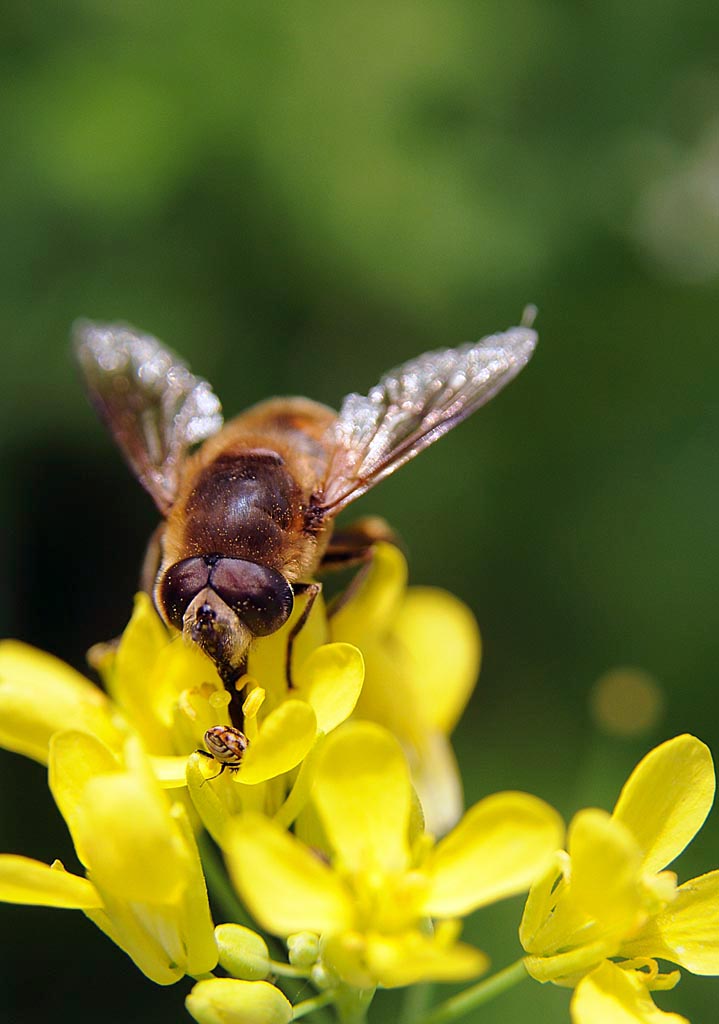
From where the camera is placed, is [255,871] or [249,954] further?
[249,954]

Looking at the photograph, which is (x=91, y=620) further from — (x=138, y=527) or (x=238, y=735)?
(x=238, y=735)

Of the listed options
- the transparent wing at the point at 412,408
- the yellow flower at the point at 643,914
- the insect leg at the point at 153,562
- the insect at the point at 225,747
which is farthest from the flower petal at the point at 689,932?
the insect leg at the point at 153,562

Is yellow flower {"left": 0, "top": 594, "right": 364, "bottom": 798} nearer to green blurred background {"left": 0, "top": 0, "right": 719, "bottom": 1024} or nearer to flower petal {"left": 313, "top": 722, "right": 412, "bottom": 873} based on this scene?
flower petal {"left": 313, "top": 722, "right": 412, "bottom": 873}

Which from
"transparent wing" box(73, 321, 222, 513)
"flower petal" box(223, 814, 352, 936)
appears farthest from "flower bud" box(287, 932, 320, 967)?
"transparent wing" box(73, 321, 222, 513)

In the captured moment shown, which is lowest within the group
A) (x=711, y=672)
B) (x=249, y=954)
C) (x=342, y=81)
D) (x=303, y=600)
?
(x=711, y=672)

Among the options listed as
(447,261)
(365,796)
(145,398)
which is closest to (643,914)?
(365,796)

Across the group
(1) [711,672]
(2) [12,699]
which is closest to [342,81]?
(1) [711,672]
